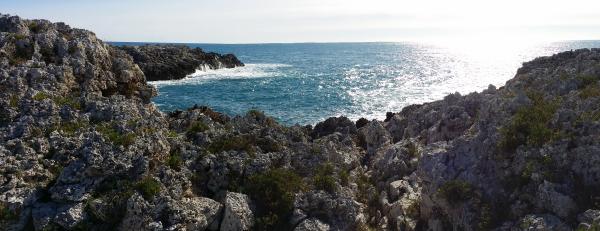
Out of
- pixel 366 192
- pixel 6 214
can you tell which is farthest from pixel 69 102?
pixel 366 192

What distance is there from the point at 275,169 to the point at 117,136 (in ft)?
18.8

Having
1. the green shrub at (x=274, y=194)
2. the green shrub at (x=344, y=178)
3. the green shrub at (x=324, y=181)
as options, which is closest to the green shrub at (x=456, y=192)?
the green shrub at (x=324, y=181)

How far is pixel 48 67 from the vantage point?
21203 millimetres

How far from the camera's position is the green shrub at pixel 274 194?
14.6 m

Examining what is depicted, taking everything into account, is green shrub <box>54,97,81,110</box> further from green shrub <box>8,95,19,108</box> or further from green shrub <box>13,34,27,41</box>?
green shrub <box>13,34,27,41</box>

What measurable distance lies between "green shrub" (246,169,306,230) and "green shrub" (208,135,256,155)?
83.3 inches

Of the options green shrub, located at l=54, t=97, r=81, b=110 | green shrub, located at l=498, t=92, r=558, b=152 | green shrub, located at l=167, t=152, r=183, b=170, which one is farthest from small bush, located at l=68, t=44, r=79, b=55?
green shrub, located at l=498, t=92, r=558, b=152

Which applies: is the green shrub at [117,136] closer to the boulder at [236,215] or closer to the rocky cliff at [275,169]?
the rocky cliff at [275,169]

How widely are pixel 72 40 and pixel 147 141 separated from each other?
10.7 meters

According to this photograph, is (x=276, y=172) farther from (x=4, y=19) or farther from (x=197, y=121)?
(x=4, y=19)

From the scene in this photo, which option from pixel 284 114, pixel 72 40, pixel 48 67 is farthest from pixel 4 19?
pixel 284 114

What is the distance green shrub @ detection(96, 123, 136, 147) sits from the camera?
16016 mm

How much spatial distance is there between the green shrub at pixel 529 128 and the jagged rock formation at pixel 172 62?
79.4 meters

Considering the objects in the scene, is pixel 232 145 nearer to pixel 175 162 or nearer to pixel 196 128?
pixel 175 162
